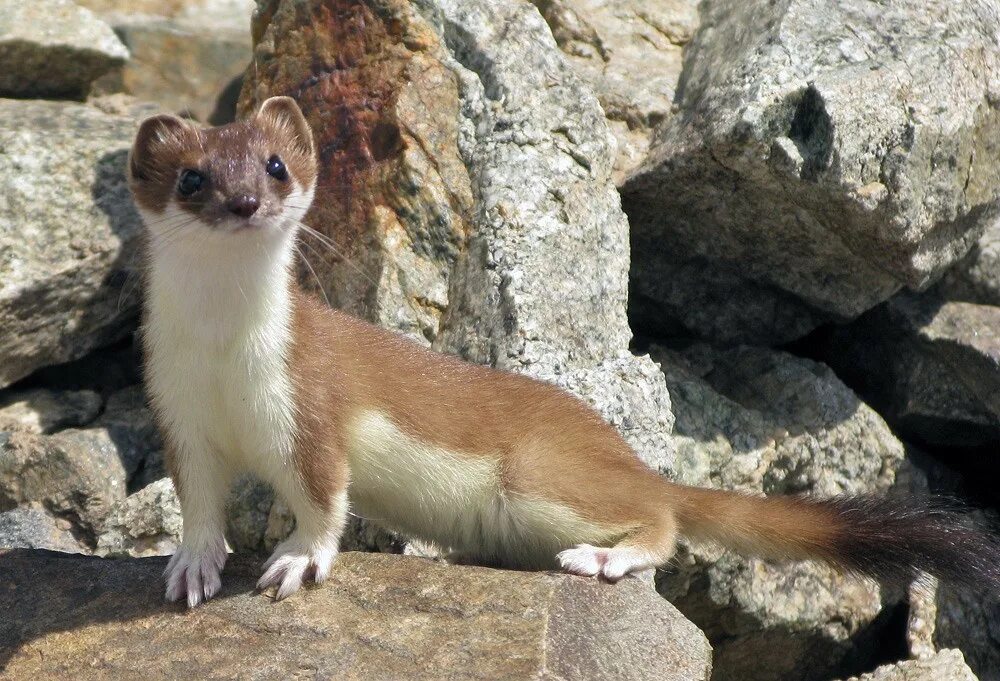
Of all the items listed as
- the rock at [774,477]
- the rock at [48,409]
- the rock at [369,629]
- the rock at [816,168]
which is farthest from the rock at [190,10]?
the rock at [369,629]

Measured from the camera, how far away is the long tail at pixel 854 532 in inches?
140

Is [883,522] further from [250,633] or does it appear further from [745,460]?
[250,633]

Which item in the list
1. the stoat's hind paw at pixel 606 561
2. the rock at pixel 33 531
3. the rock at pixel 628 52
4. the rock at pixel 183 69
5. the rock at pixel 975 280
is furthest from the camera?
the rock at pixel 183 69

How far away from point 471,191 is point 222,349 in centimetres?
159

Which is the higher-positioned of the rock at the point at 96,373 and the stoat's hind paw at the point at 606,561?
the stoat's hind paw at the point at 606,561

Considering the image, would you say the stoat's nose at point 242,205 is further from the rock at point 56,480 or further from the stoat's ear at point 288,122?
the rock at point 56,480

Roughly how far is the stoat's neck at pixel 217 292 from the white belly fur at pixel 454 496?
1.39 feet

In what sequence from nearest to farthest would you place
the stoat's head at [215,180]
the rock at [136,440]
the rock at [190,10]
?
the stoat's head at [215,180]
the rock at [136,440]
the rock at [190,10]

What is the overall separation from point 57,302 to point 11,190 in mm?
481

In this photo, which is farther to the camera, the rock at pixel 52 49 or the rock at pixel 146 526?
the rock at pixel 52 49

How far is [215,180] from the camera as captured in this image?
3256 millimetres

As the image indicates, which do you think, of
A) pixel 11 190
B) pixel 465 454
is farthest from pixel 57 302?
pixel 465 454

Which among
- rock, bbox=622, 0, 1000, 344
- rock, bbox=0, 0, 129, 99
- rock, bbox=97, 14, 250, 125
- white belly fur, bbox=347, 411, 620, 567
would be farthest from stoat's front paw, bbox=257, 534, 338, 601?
rock, bbox=97, 14, 250, 125

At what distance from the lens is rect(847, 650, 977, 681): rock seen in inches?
157
